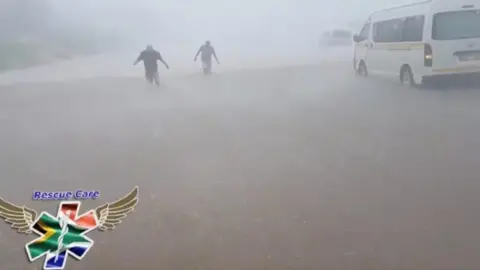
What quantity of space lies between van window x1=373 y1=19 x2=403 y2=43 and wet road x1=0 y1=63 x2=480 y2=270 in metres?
2.33

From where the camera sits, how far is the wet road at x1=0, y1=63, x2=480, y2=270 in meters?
3.60

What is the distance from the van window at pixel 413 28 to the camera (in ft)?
33.7

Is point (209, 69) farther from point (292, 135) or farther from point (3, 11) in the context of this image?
point (3, 11)

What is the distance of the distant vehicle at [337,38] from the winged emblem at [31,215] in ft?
24.3

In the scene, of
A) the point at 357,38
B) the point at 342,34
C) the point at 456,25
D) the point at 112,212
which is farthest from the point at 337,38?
the point at 112,212

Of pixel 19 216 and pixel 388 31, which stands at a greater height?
pixel 388 31

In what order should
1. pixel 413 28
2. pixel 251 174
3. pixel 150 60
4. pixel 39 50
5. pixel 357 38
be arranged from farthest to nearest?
pixel 357 38
pixel 413 28
pixel 39 50
pixel 150 60
pixel 251 174

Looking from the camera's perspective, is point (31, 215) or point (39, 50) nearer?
point (31, 215)

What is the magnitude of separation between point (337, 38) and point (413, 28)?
6.35ft

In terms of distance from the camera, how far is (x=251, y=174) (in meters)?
5.18

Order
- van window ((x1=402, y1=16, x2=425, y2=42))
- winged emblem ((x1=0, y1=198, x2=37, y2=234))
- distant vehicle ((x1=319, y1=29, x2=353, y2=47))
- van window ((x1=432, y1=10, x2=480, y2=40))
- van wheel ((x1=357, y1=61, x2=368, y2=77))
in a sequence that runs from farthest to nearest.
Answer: van wheel ((x1=357, y1=61, x2=368, y2=77)) → distant vehicle ((x1=319, y1=29, x2=353, y2=47)) → van window ((x1=402, y1=16, x2=425, y2=42)) → van window ((x1=432, y1=10, x2=480, y2=40)) → winged emblem ((x1=0, y1=198, x2=37, y2=234))

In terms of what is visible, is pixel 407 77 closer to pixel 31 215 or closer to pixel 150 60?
pixel 150 60

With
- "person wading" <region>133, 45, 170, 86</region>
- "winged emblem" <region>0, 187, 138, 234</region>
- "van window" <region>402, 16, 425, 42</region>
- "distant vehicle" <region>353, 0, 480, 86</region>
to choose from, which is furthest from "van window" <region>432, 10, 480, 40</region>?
"winged emblem" <region>0, 187, 138, 234</region>

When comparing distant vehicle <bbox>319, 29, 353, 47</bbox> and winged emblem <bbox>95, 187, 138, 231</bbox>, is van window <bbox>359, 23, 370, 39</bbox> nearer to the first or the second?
distant vehicle <bbox>319, 29, 353, 47</bbox>
